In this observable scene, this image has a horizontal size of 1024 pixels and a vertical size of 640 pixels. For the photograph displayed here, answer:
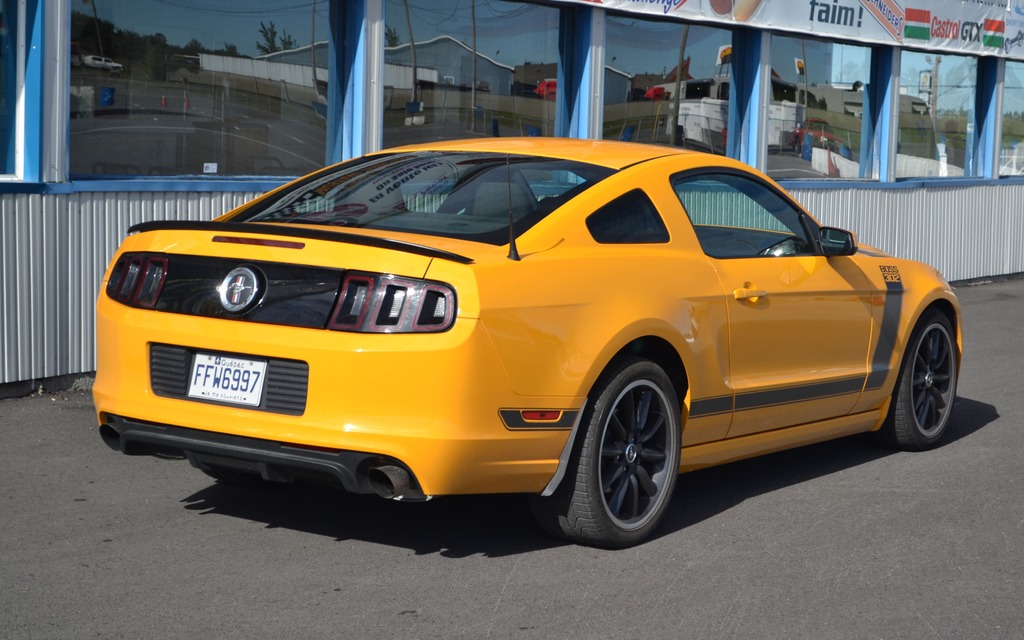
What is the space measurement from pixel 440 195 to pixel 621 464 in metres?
1.30

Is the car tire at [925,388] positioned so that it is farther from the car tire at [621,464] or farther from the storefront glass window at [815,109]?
the storefront glass window at [815,109]

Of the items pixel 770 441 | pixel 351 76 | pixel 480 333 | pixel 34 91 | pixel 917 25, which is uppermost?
pixel 917 25

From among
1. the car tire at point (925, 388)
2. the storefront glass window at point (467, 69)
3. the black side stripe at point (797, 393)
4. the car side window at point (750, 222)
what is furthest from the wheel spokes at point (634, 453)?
the storefront glass window at point (467, 69)

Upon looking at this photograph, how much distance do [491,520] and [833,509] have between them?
1557 mm

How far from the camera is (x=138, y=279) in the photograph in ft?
16.9

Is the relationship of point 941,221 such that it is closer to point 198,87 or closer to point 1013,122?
point 1013,122

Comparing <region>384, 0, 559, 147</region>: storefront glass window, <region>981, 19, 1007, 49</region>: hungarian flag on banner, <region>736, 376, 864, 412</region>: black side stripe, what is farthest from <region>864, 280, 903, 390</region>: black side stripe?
<region>981, 19, 1007, 49</region>: hungarian flag on banner

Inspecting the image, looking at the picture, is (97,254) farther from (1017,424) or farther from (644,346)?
(1017,424)

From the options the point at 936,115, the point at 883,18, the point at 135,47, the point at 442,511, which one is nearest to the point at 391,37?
the point at 135,47

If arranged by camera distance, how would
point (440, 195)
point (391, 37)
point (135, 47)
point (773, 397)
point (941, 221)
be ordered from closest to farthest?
point (440, 195) → point (773, 397) → point (135, 47) → point (391, 37) → point (941, 221)

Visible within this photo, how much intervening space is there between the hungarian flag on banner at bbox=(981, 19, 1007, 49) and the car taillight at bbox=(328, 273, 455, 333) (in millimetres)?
15586

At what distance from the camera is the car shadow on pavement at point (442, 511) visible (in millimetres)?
5367

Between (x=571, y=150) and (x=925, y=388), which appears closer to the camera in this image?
(x=571, y=150)

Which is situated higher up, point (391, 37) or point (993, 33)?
point (993, 33)
